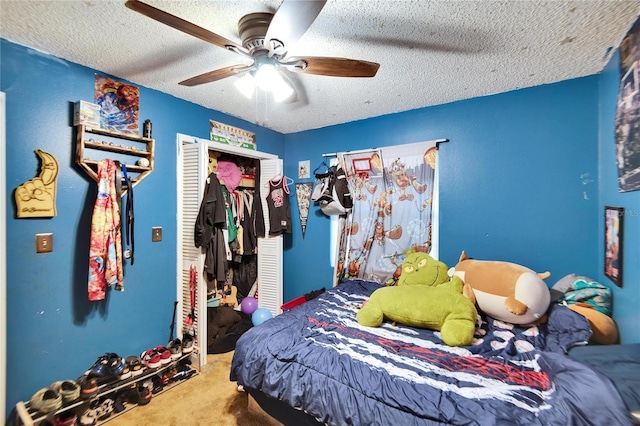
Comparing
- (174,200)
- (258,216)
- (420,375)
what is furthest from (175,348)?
(420,375)

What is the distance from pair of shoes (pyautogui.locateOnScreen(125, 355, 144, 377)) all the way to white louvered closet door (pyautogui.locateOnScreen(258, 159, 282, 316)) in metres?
1.41

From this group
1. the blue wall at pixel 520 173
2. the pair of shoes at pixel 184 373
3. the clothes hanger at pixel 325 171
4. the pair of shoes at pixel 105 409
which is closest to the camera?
the pair of shoes at pixel 105 409

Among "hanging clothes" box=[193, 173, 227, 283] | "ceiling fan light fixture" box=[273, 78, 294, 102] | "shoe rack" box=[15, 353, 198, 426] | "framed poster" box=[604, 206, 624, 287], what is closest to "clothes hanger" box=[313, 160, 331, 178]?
"hanging clothes" box=[193, 173, 227, 283]

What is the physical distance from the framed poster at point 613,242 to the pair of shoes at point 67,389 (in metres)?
3.32

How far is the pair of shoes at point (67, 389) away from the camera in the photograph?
1.57 meters

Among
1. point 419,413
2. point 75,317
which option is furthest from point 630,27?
point 75,317

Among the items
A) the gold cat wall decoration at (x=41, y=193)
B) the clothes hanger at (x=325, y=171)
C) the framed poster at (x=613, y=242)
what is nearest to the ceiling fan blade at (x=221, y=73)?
the gold cat wall decoration at (x=41, y=193)

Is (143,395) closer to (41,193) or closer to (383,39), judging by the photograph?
→ (41,193)

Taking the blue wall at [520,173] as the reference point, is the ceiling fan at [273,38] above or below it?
above

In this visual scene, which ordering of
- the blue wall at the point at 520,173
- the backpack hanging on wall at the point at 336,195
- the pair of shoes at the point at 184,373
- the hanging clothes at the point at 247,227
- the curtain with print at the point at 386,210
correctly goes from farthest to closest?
1. the hanging clothes at the point at 247,227
2. the backpack hanging on wall at the point at 336,195
3. the curtain with print at the point at 386,210
4. the pair of shoes at the point at 184,373
5. the blue wall at the point at 520,173

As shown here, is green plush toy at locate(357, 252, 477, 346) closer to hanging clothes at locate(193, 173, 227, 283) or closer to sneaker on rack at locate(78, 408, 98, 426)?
hanging clothes at locate(193, 173, 227, 283)

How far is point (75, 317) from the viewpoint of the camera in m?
1.78

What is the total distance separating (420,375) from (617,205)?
1.59 metres

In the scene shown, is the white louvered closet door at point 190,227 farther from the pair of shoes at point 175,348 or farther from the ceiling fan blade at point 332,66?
the ceiling fan blade at point 332,66
